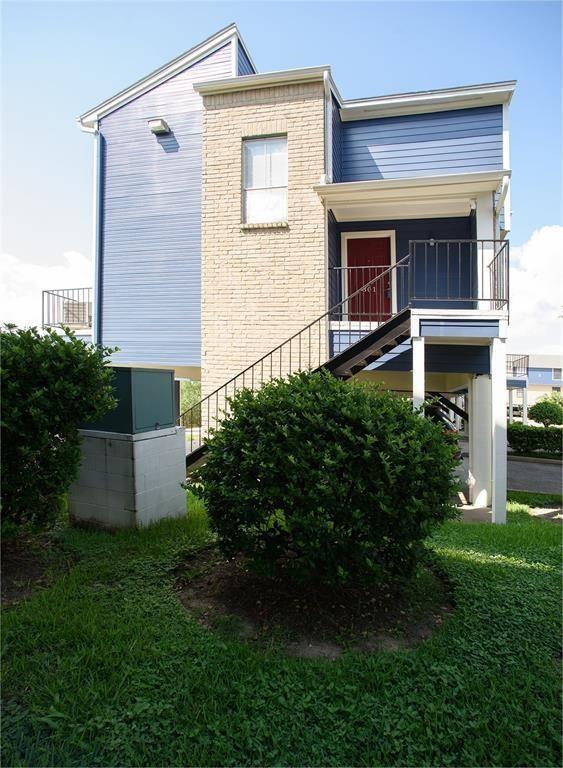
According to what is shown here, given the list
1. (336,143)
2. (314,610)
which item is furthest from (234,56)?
(314,610)

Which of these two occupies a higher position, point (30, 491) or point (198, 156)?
point (198, 156)

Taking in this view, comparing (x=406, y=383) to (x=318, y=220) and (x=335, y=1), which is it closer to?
(x=318, y=220)

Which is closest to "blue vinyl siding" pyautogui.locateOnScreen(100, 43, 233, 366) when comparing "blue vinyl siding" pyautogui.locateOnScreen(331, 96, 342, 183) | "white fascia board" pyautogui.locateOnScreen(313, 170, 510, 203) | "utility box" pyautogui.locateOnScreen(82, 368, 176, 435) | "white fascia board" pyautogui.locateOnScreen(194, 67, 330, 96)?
"white fascia board" pyautogui.locateOnScreen(194, 67, 330, 96)

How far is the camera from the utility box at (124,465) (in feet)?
15.7

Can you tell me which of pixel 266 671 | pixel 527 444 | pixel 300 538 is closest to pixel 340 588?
pixel 300 538

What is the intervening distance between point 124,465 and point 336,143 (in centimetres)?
815

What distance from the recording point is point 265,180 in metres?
9.29

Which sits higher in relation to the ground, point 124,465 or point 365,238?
point 365,238

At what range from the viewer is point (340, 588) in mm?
3482

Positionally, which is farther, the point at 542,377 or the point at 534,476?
the point at 542,377

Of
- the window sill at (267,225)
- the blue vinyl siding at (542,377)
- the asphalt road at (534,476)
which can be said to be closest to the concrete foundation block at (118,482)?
the window sill at (267,225)

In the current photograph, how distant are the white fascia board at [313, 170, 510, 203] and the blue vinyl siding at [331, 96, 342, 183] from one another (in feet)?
3.53

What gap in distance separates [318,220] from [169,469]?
5.81m

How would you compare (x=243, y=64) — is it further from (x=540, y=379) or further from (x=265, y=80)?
(x=540, y=379)
